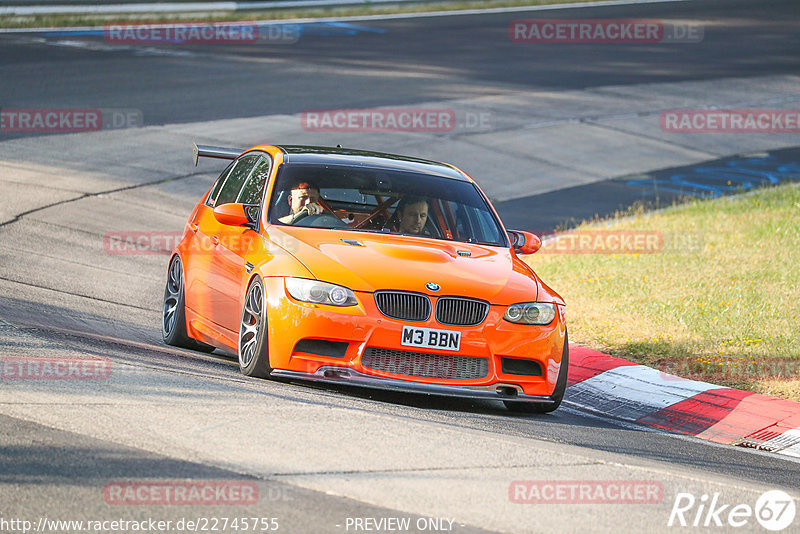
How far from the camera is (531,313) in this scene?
8031 mm

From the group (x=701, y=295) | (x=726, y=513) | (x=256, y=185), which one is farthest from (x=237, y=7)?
(x=726, y=513)

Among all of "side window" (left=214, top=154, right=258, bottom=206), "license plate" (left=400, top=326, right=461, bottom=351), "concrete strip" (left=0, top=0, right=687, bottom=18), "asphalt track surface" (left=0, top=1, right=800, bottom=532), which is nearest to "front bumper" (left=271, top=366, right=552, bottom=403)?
"asphalt track surface" (left=0, top=1, right=800, bottom=532)

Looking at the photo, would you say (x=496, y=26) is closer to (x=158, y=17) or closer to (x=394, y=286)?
(x=158, y=17)

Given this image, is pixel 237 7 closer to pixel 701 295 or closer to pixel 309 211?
pixel 701 295

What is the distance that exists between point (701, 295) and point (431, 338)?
5384 millimetres

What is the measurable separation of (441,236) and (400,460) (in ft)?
10.7

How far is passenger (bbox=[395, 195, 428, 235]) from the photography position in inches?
356

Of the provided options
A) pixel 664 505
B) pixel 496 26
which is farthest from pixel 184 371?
pixel 496 26

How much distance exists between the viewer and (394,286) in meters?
7.75

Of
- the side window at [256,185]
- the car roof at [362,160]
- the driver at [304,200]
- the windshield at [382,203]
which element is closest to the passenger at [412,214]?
the windshield at [382,203]

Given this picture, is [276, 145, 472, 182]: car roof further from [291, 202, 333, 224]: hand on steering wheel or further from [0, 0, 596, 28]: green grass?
[0, 0, 596, 28]: green grass

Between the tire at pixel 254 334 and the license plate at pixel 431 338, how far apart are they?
0.94m

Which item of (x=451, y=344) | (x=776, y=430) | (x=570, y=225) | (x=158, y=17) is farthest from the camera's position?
(x=158, y=17)

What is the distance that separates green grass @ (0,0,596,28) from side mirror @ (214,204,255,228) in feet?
77.8
